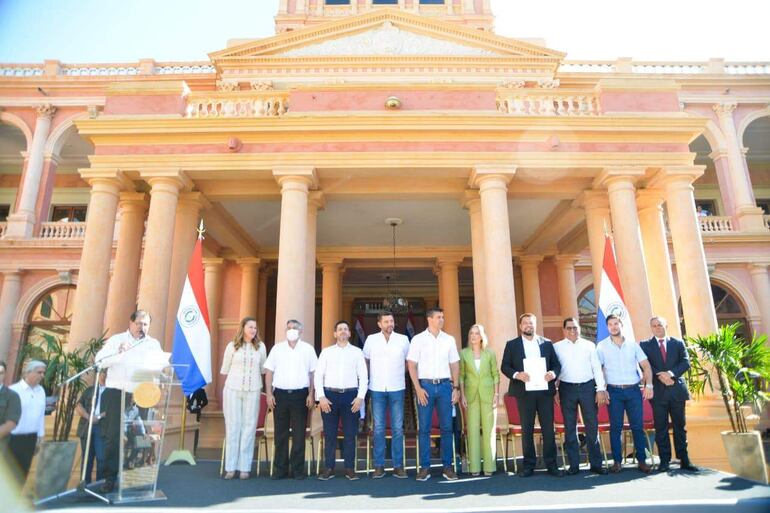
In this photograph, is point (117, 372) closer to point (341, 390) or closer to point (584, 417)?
point (341, 390)

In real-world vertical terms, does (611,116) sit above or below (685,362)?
above

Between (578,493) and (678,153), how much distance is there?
6556 mm

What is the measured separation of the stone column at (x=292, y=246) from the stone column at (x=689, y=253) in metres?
6.25

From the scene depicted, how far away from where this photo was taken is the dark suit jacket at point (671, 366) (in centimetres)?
587

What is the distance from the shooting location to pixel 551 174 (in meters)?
8.91

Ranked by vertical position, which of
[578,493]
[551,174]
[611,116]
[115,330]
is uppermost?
[611,116]

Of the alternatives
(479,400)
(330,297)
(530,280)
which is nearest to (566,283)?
(530,280)

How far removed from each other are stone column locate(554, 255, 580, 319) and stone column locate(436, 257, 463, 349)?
9.52ft

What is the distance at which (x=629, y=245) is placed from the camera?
838 cm

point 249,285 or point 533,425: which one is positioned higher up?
point 249,285

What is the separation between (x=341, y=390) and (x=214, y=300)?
28.4 feet

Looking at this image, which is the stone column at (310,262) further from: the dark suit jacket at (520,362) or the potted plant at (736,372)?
the potted plant at (736,372)

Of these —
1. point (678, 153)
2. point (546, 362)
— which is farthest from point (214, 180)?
point (678, 153)

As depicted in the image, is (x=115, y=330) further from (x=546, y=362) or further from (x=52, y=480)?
(x=546, y=362)
